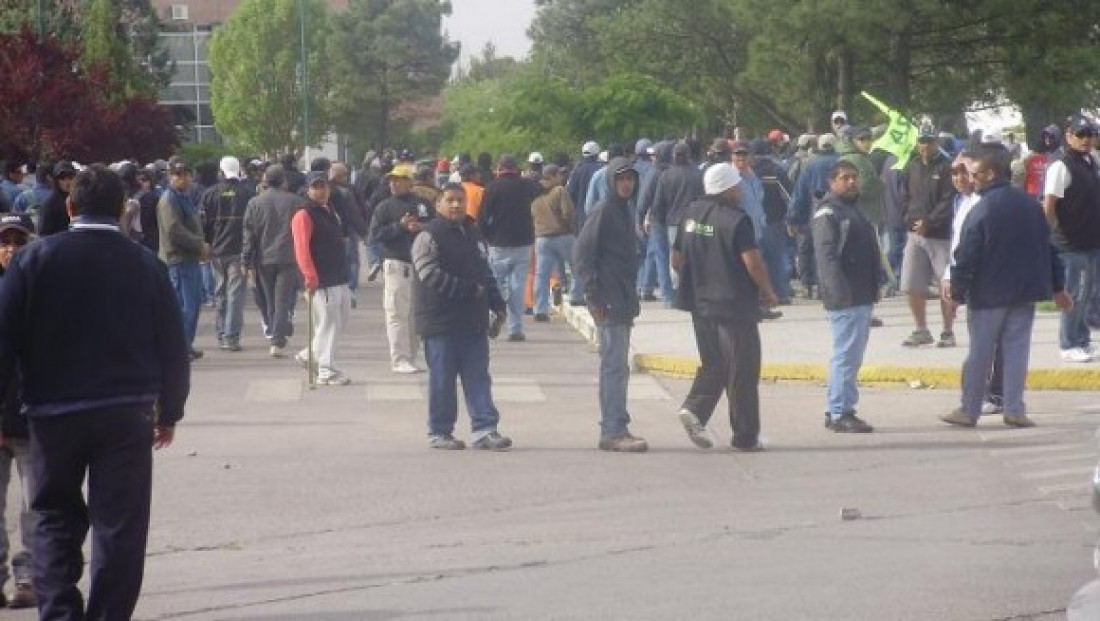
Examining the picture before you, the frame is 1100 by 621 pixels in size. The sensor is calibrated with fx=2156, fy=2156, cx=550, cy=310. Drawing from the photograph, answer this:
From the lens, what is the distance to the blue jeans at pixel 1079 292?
1722cm

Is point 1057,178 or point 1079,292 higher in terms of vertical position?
point 1057,178

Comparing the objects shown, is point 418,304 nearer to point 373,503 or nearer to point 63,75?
point 373,503

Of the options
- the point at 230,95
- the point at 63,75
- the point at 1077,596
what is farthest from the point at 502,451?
the point at 230,95

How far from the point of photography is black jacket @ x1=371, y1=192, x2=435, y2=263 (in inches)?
730

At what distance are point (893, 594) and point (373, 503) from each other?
386 cm

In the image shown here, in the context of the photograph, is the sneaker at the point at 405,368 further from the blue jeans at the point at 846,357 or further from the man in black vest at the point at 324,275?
the blue jeans at the point at 846,357

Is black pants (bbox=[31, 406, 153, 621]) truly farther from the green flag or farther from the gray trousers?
the green flag

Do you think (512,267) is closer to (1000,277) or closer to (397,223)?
(397,223)

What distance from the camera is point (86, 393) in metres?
8.04

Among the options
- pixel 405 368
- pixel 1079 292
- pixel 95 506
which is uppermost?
pixel 95 506

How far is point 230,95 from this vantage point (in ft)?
286

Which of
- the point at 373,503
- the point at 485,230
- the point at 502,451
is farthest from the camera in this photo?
the point at 485,230

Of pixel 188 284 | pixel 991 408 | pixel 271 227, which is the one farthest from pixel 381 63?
pixel 991 408

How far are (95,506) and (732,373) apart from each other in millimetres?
6601
